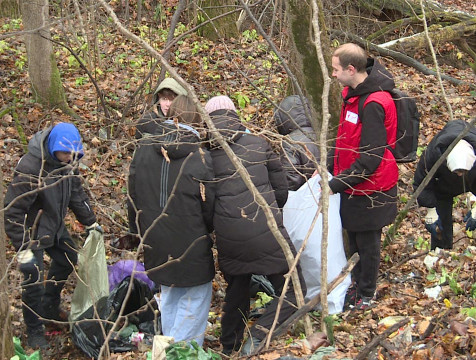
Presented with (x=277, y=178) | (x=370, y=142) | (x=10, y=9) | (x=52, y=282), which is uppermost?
(x=10, y=9)

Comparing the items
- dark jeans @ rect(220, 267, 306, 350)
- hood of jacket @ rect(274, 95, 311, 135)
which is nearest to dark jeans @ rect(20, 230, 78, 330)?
dark jeans @ rect(220, 267, 306, 350)

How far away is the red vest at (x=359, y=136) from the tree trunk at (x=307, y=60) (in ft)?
2.18

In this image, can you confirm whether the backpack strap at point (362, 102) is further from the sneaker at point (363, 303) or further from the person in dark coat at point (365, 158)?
the sneaker at point (363, 303)

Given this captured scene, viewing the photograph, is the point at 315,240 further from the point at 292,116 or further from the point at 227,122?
the point at 227,122

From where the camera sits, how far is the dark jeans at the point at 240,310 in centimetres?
441

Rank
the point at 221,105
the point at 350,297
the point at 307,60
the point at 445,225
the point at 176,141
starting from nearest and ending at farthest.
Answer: the point at 176,141, the point at 221,105, the point at 350,297, the point at 307,60, the point at 445,225

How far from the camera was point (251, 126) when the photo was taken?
382cm

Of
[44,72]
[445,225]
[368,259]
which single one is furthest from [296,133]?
[44,72]

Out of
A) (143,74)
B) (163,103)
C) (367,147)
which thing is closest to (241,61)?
(143,74)

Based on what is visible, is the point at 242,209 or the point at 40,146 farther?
the point at 40,146

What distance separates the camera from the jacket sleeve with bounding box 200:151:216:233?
4.07 m

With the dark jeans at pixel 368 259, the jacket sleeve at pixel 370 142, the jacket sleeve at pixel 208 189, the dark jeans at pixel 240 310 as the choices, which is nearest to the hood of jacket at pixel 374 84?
the jacket sleeve at pixel 370 142

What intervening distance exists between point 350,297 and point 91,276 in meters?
2.13

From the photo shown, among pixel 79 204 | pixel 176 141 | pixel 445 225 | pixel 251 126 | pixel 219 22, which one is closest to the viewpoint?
pixel 251 126
